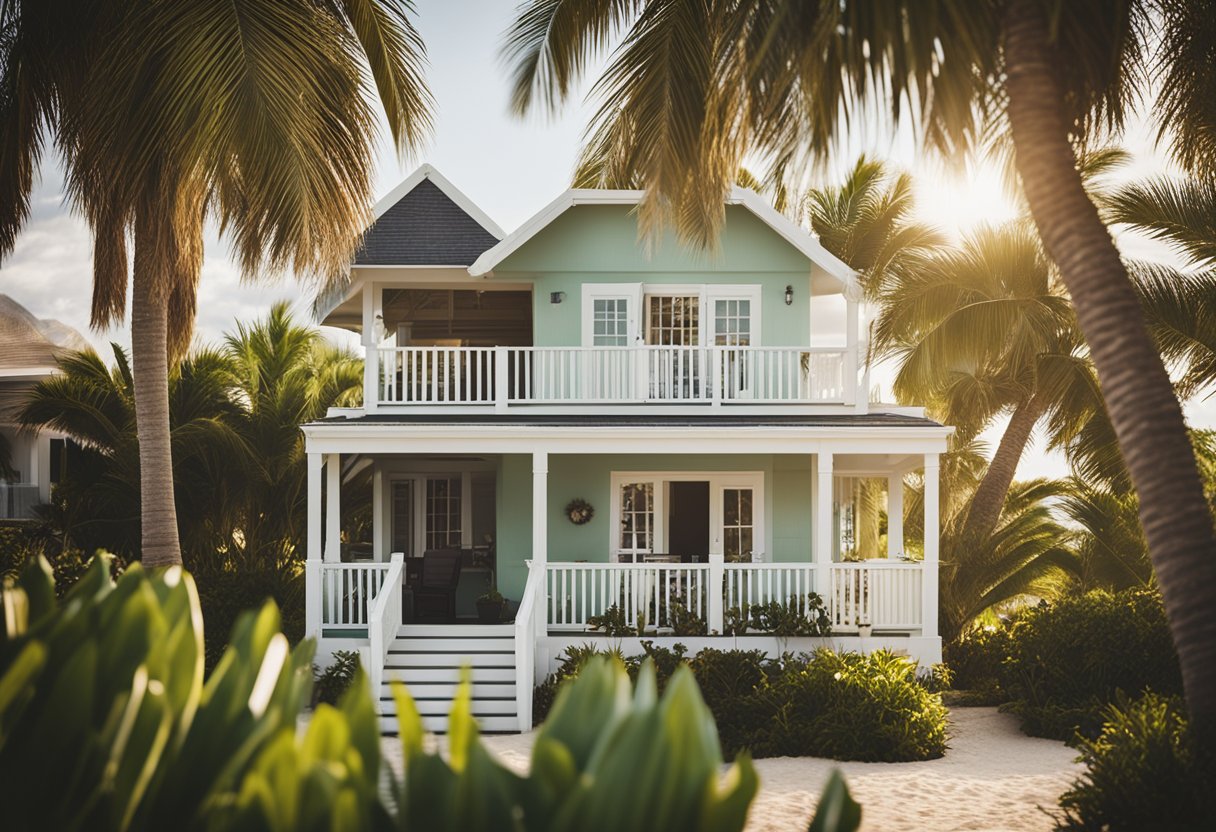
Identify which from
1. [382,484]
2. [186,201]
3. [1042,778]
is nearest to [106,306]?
[186,201]

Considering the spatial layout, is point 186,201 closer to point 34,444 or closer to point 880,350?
point 880,350

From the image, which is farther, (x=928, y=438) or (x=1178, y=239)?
(x=928, y=438)

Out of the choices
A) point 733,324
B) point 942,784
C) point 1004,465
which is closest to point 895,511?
point 1004,465

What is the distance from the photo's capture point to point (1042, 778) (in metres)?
11.6

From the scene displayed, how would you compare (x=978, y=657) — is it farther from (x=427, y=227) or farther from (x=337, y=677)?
(x=427, y=227)

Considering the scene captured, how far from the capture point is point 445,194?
787 inches

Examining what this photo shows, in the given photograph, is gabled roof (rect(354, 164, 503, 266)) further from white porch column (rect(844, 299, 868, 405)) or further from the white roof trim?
white porch column (rect(844, 299, 868, 405))

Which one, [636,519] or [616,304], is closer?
[636,519]

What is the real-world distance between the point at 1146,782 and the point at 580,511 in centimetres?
1149

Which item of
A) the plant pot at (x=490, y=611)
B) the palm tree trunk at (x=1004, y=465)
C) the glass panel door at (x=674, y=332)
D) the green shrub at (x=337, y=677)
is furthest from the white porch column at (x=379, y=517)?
the palm tree trunk at (x=1004, y=465)

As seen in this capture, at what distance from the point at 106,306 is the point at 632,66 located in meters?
8.38

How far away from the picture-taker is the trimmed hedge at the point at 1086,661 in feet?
45.2

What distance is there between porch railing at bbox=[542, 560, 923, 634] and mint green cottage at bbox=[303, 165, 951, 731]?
0.04 meters

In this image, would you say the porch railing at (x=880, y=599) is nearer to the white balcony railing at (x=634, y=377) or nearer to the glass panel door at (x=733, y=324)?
the white balcony railing at (x=634, y=377)
